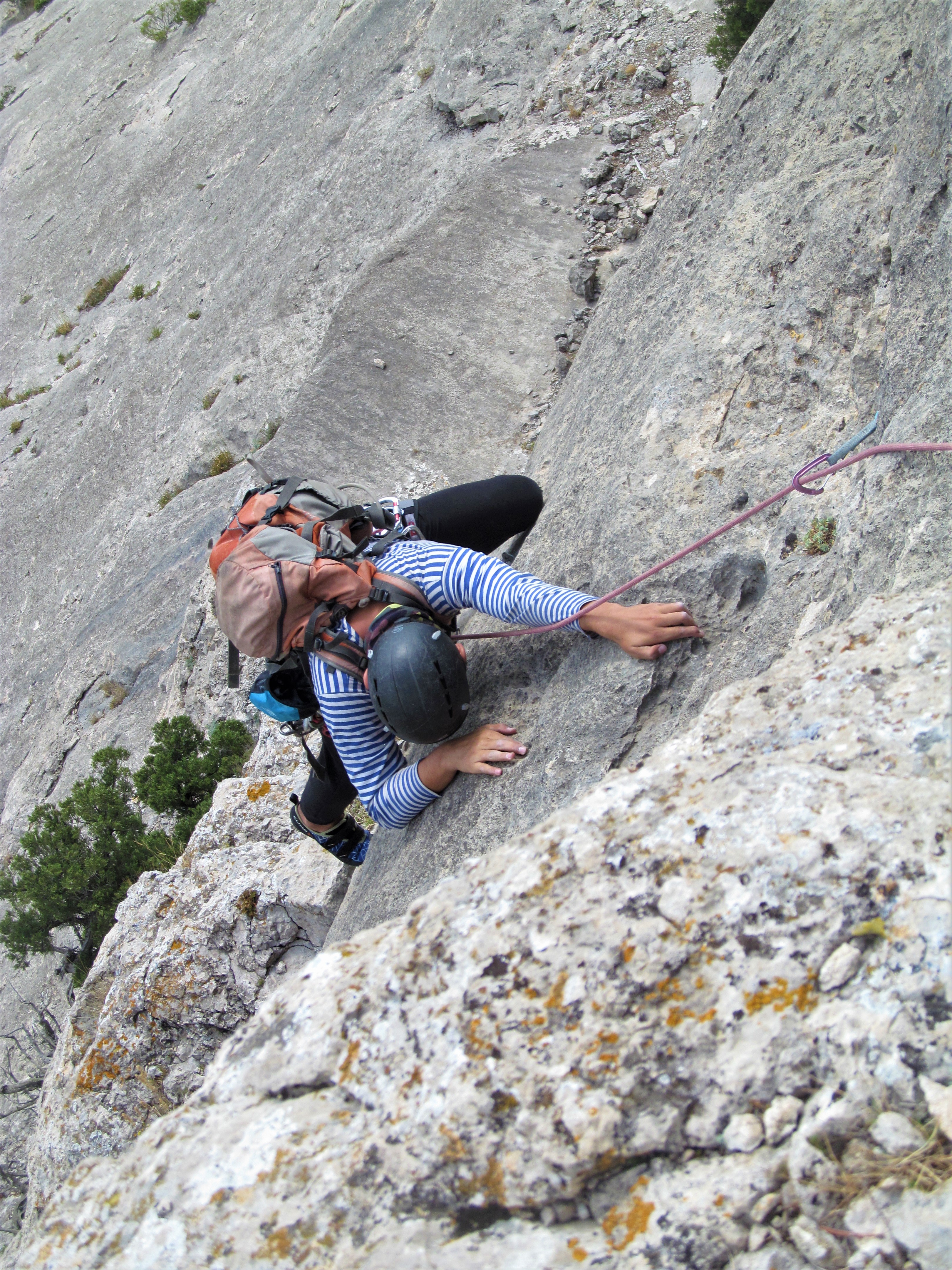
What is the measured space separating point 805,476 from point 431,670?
1.77 meters

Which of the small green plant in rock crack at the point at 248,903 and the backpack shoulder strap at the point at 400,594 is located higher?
the backpack shoulder strap at the point at 400,594

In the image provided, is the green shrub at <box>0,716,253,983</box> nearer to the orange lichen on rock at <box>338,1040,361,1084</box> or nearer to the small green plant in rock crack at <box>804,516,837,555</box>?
the small green plant in rock crack at <box>804,516,837,555</box>

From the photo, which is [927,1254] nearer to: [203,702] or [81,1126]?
[81,1126]

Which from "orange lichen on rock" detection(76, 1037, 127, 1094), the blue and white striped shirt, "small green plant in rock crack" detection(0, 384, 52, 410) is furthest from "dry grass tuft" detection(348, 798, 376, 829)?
"small green plant in rock crack" detection(0, 384, 52, 410)

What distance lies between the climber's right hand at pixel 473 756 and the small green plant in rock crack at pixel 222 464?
33.3 ft

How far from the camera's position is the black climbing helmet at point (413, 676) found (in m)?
3.85

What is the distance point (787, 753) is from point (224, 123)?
2174 cm

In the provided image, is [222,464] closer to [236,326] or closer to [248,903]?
[236,326]

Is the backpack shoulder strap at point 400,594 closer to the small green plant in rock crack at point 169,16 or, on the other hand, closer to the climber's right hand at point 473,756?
the climber's right hand at point 473,756

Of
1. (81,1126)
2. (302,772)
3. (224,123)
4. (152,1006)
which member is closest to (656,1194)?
(152,1006)

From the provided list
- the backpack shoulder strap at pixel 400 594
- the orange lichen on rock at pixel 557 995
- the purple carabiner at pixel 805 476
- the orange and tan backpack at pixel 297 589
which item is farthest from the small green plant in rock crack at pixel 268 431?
the orange lichen on rock at pixel 557 995

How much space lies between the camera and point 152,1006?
18.8 ft

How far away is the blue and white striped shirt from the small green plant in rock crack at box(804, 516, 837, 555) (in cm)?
97

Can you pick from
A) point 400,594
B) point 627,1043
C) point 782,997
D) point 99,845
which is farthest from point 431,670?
point 99,845
